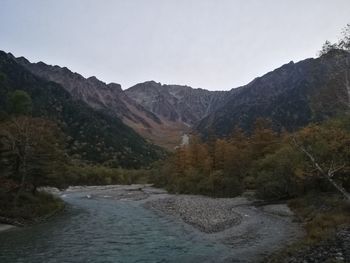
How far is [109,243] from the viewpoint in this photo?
1196 inches

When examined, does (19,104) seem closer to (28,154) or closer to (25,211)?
(28,154)

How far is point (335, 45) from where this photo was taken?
31.5 m

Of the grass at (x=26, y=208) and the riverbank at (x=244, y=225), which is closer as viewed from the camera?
the riverbank at (x=244, y=225)

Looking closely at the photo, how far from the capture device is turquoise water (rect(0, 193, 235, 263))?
25.5 meters

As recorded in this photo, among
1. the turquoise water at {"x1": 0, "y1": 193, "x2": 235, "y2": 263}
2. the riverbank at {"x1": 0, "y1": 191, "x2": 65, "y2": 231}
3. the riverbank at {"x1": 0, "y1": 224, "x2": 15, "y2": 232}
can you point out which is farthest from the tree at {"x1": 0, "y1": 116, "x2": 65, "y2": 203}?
the turquoise water at {"x1": 0, "y1": 193, "x2": 235, "y2": 263}

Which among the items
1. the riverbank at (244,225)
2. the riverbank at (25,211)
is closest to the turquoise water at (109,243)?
the riverbank at (244,225)

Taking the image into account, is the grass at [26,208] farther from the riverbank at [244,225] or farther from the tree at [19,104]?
the tree at [19,104]

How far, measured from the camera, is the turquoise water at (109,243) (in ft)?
83.8

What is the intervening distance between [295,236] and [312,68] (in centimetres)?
1446

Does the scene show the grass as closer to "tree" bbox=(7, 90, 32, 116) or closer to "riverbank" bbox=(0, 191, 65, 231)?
"riverbank" bbox=(0, 191, 65, 231)

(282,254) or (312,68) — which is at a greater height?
(312,68)

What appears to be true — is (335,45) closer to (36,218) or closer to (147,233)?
(147,233)

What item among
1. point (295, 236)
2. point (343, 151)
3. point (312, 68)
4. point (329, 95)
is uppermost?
point (312, 68)

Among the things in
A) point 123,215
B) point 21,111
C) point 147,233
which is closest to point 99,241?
point 147,233
